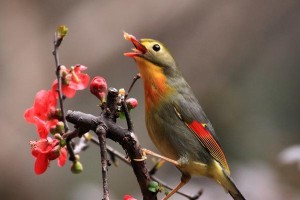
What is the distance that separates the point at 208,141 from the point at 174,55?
3197 mm

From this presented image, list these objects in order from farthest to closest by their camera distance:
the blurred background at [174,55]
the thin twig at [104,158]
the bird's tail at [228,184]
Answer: the blurred background at [174,55] < the bird's tail at [228,184] < the thin twig at [104,158]

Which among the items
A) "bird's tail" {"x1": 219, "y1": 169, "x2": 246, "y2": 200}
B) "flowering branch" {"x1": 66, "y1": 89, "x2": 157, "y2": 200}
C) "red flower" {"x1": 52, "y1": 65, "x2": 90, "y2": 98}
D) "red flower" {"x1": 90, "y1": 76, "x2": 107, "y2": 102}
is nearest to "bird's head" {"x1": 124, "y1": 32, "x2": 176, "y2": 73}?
"red flower" {"x1": 52, "y1": 65, "x2": 90, "y2": 98}

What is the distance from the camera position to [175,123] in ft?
7.85

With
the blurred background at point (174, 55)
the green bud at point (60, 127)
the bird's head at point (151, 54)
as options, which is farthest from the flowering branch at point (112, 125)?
the blurred background at point (174, 55)

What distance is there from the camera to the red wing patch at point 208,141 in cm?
241

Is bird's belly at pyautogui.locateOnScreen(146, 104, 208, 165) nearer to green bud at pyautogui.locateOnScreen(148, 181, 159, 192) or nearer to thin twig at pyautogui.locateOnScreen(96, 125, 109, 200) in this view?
green bud at pyautogui.locateOnScreen(148, 181, 159, 192)

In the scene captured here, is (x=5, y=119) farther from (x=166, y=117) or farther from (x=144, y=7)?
(x=166, y=117)

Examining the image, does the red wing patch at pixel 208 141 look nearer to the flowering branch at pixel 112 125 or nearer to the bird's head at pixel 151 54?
the bird's head at pixel 151 54

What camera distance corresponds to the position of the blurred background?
16.1 feet

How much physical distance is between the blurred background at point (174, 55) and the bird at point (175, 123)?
2.20m

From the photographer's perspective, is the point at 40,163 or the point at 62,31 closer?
the point at 40,163

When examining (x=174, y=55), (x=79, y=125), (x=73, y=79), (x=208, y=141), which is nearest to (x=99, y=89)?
(x=79, y=125)

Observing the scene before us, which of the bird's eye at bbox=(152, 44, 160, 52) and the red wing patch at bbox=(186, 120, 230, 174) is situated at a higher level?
the bird's eye at bbox=(152, 44, 160, 52)

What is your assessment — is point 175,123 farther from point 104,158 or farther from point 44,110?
point 104,158
